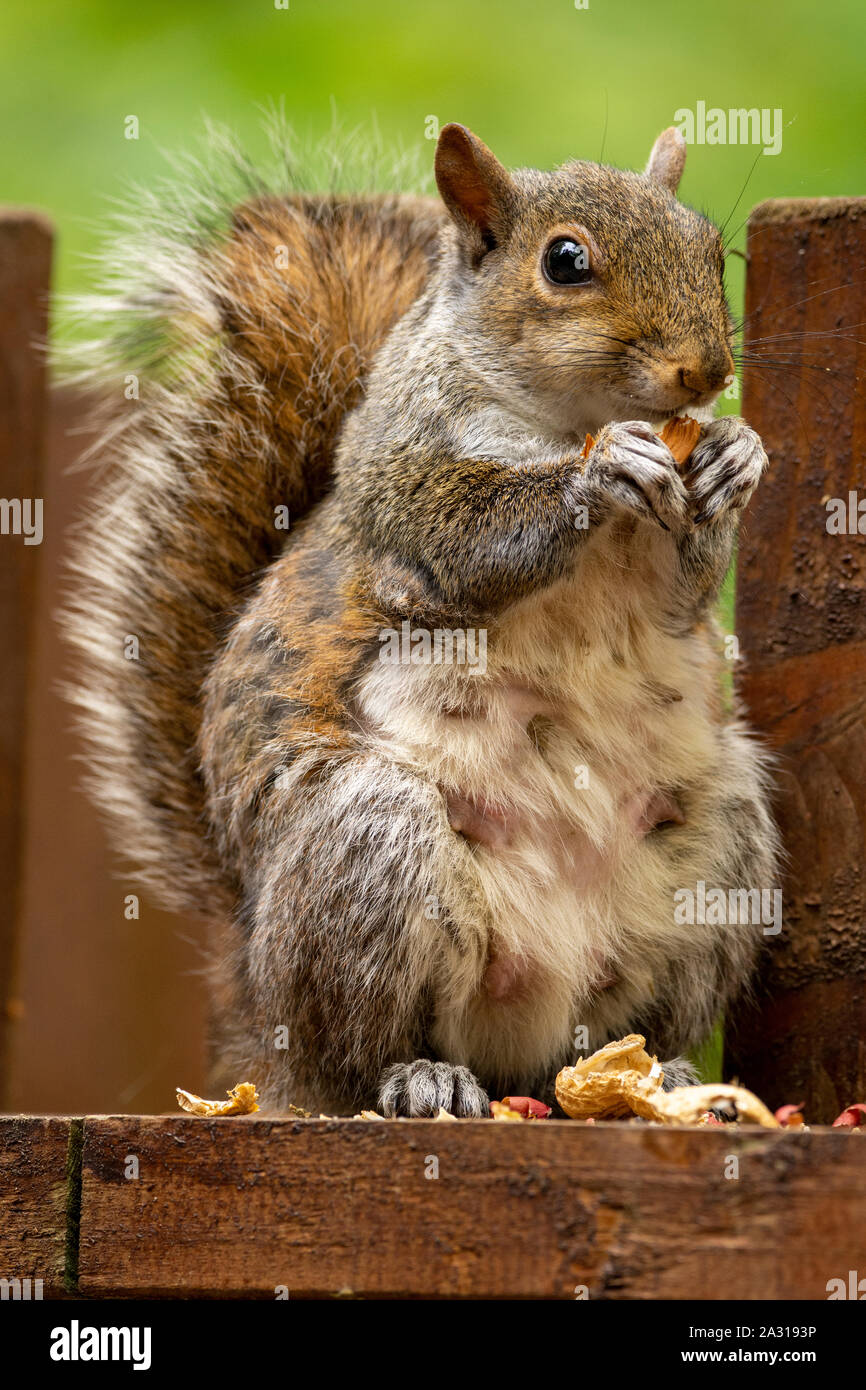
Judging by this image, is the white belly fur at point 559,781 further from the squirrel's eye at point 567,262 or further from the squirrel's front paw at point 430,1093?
the squirrel's eye at point 567,262

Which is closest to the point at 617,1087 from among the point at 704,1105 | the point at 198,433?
the point at 704,1105

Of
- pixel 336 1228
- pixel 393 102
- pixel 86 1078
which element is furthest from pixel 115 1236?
pixel 393 102

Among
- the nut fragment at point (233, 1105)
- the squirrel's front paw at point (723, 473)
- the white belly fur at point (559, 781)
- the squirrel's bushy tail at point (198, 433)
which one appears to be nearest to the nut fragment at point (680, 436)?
the squirrel's front paw at point (723, 473)

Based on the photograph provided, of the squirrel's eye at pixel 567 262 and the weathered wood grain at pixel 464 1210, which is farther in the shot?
the squirrel's eye at pixel 567 262

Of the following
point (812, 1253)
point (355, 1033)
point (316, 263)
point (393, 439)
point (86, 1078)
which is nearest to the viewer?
point (812, 1253)

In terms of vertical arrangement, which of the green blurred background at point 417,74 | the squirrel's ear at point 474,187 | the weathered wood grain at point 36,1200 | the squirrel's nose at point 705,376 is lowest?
the weathered wood grain at point 36,1200

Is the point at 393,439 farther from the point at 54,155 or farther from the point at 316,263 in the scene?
the point at 54,155

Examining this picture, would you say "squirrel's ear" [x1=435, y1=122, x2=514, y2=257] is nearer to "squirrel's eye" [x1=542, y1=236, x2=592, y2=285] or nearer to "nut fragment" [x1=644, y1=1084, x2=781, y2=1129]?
"squirrel's eye" [x1=542, y1=236, x2=592, y2=285]

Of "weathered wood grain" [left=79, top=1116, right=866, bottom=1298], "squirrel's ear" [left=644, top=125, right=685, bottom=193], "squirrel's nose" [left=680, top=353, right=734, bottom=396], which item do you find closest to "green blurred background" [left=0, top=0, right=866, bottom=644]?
"squirrel's ear" [left=644, top=125, right=685, bottom=193]
